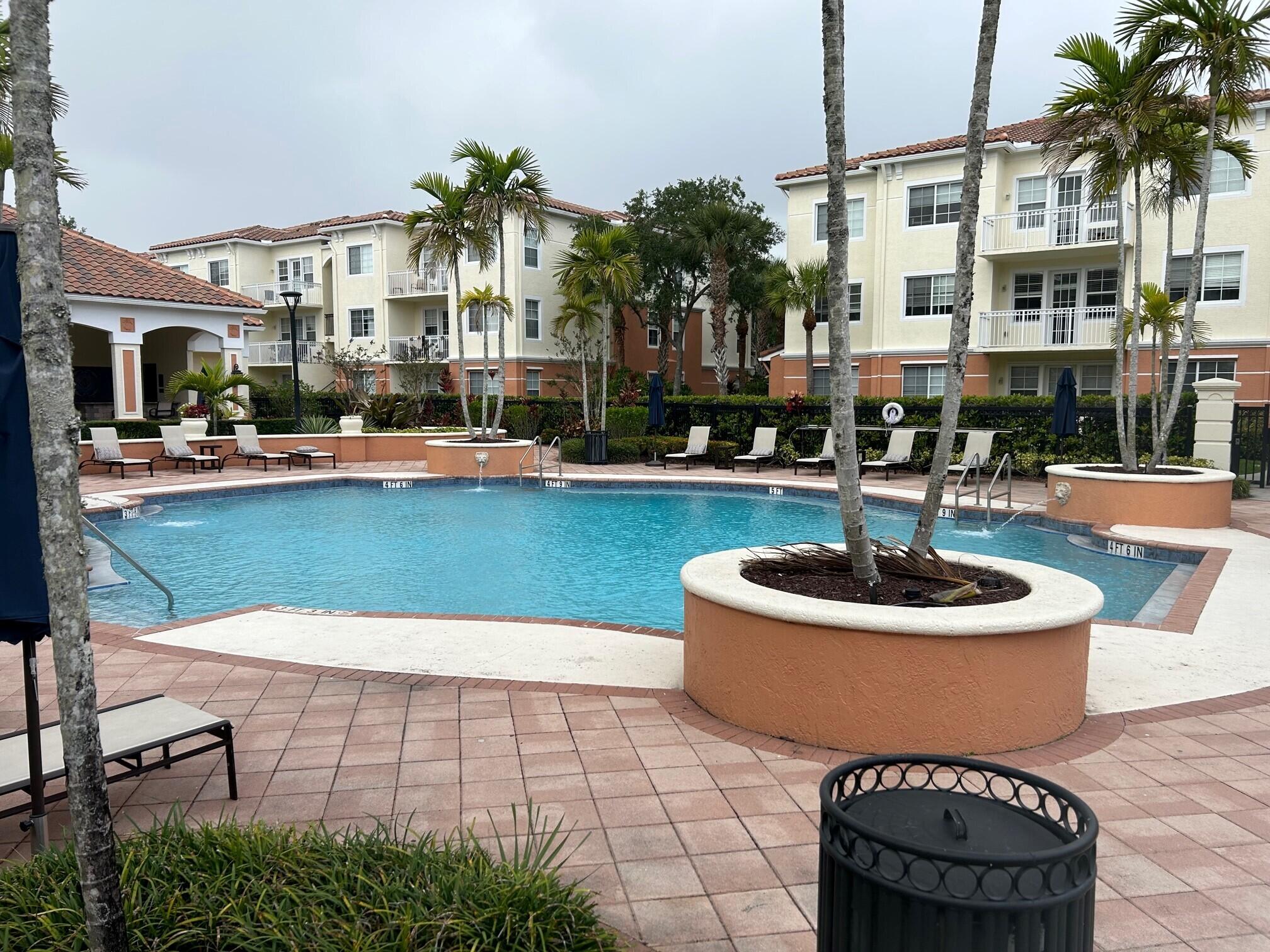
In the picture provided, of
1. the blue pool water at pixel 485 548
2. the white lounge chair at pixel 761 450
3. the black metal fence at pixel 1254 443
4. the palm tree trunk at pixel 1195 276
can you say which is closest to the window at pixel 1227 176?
the black metal fence at pixel 1254 443

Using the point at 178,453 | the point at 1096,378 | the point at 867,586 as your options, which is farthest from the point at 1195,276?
the point at 178,453

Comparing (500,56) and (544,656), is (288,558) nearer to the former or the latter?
(544,656)

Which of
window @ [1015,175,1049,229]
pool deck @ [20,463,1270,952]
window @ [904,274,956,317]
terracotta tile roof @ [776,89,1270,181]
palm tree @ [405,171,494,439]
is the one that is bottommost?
pool deck @ [20,463,1270,952]

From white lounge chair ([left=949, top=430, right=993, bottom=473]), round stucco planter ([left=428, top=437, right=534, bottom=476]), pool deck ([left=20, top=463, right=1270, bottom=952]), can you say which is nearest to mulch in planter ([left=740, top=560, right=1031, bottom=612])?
pool deck ([left=20, top=463, right=1270, bottom=952])

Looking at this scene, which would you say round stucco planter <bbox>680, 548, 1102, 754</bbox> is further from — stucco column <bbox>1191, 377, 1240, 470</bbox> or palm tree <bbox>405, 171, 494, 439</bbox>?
palm tree <bbox>405, 171, 494, 439</bbox>

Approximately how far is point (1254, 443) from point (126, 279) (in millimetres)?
27280

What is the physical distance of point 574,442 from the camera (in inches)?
860

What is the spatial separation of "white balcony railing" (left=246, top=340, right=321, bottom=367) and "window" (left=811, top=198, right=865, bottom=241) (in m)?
23.0

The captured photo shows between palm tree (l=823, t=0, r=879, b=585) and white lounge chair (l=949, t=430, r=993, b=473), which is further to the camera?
white lounge chair (l=949, t=430, r=993, b=473)

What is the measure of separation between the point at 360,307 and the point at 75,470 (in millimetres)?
37701

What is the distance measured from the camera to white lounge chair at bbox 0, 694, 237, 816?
3.48 metres

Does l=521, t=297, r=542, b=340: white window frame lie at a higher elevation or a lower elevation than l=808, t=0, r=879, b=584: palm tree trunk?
higher

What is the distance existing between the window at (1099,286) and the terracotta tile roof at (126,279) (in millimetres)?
23848

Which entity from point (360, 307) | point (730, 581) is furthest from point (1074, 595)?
point (360, 307)
